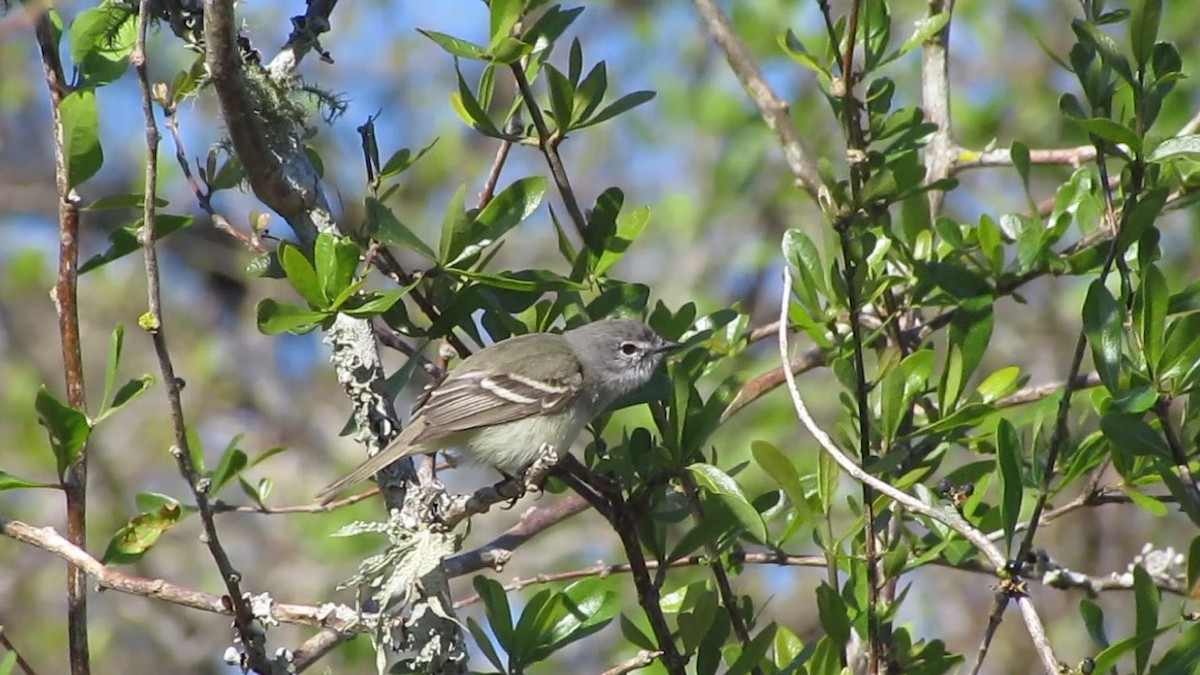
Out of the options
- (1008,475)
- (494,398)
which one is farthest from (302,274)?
(494,398)

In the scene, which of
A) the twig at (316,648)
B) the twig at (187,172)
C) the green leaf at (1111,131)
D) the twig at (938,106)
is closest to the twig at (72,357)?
the twig at (187,172)

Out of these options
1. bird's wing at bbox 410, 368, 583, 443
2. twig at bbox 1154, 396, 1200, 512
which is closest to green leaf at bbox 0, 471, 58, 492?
bird's wing at bbox 410, 368, 583, 443

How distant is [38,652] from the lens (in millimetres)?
8070

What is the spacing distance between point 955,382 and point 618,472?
690 mm

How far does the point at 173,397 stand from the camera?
2.05 m

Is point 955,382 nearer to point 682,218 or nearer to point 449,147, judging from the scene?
point 682,218

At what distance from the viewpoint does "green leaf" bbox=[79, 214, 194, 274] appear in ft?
8.35

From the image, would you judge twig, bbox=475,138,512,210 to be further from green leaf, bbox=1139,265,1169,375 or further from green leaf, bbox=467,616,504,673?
green leaf, bbox=1139,265,1169,375

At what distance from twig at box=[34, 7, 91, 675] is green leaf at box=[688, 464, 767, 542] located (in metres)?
1.12

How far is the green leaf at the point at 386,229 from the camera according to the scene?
2.51m

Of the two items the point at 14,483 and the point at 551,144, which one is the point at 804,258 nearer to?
the point at 551,144

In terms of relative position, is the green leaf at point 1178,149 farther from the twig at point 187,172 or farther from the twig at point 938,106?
the twig at point 187,172

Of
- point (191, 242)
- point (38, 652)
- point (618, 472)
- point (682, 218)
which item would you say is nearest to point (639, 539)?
point (618, 472)

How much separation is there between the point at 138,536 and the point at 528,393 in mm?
1882
